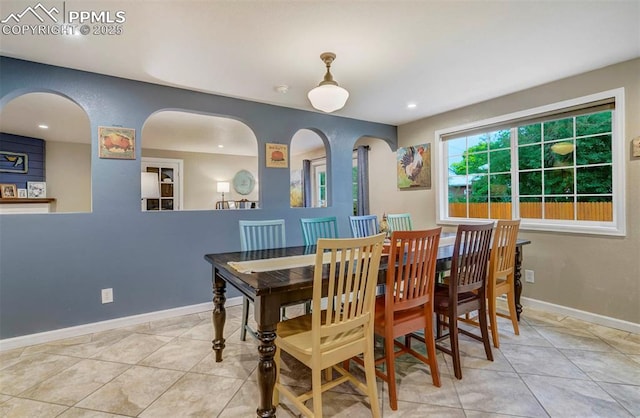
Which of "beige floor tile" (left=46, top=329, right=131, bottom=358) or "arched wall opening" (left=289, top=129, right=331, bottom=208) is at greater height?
"arched wall opening" (left=289, top=129, right=331, bottom=208)

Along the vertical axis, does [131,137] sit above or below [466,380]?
above

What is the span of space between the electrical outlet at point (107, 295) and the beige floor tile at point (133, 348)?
1.40 ft

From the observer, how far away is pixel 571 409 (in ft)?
5.55

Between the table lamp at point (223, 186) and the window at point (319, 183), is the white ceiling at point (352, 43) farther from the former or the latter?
the table lamp at point (223, 186)

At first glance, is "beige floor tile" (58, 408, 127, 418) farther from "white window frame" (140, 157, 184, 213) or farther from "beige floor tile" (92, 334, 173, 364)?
"white window frame" (140, 157, 184, 213)

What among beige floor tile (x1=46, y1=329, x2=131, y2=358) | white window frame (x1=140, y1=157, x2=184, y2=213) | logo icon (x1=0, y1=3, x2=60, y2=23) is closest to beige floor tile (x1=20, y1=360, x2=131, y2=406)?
beige floor tile (x1=46, y1=329, x2=131, y2=358)

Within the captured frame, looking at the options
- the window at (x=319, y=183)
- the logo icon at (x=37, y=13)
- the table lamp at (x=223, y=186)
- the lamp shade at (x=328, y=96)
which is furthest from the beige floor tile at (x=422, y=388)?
the table lamp at (x=223, y=186)

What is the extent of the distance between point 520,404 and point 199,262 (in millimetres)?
2954

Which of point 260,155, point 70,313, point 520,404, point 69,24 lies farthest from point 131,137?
point 520,404

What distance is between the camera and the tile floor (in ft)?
5.62

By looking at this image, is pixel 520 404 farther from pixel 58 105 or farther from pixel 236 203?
pixel 236 203

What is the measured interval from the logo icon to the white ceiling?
0.05m

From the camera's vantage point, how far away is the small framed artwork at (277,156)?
3.65 metres

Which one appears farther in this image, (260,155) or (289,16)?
(260,155)
